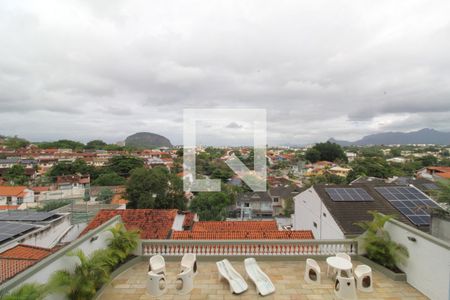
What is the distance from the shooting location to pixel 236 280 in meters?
4.50

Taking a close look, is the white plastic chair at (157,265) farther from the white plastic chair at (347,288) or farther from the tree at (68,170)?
the tree at (68,170)

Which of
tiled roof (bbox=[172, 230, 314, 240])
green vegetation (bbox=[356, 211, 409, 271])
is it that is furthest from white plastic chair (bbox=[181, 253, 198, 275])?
green vegetation (bbox=[356, 211, 409, 271])

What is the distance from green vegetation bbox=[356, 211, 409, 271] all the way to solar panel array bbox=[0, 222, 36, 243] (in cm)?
1042

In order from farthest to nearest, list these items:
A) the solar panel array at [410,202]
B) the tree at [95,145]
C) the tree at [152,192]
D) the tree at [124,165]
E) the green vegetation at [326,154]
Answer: the tree at [95,145] < the green vegetation at [326,154] < the tree at [124,165] < the tree at [152,192] < the solar panel array at [410,202]

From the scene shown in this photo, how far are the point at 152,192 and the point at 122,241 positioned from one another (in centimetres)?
1556

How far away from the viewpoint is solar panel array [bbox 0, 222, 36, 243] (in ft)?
23.4

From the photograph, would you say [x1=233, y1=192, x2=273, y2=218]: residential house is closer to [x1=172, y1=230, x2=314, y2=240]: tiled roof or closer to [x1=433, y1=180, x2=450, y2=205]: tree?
[x1=172, y1=230, x2=314, y2=240]: tiled roof

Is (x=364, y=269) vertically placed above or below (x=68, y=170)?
above

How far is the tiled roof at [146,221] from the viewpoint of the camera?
10.1 m

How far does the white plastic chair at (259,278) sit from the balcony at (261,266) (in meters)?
0.12

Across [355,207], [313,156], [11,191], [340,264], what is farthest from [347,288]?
[313,156]

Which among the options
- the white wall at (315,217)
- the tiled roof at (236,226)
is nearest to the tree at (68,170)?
the tiled roof at (236,226)

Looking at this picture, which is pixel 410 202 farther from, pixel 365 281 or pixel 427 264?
pixel 365 281

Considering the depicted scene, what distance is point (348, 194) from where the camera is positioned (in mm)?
9859
